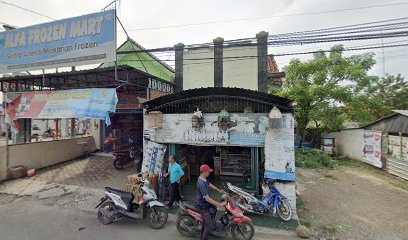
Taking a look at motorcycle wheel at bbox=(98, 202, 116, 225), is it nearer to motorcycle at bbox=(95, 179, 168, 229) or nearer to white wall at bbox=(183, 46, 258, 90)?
motorcycle at bbox=(95, 179, 168, 229)

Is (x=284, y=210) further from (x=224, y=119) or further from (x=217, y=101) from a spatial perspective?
(x=217, y=101)

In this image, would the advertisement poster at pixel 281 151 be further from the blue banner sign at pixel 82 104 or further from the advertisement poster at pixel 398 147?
the advertisement poster at pixel 398 147

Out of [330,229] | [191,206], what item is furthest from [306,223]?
[191,206]

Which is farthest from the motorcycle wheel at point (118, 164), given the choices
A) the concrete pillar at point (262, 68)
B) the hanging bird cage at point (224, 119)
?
the concrete pillar at point (262, 68)

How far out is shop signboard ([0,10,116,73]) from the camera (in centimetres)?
731

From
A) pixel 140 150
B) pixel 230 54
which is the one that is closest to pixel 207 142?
pixel 140 150

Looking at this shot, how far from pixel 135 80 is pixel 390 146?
43.4 feet

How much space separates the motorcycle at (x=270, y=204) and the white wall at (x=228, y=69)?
7.73 meters

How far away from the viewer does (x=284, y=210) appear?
547 cm

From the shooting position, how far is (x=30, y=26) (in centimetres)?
844

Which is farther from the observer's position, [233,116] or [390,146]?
[390,146]

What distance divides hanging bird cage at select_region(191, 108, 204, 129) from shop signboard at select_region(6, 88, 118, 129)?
2.98 m

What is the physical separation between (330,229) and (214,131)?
3.83 metres

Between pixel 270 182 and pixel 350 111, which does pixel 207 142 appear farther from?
pixel 350 111
